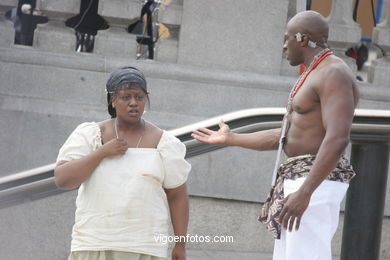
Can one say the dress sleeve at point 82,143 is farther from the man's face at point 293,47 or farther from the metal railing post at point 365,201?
the metal railing post at point 365,201

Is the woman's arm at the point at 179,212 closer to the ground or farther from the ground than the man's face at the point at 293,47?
closer to the ground

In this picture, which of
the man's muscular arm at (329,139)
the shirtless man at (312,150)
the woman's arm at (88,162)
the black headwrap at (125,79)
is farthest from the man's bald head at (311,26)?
the woman's arm at (88,162)

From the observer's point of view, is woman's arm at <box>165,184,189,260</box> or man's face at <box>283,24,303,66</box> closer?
woman's arm at <box>165,184,189,260</box>

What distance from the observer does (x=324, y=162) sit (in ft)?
14.2

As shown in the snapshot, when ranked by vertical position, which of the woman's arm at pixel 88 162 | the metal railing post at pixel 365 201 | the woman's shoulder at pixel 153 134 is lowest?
the metal railing post at pixel 365 201

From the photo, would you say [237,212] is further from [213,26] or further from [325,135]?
[325,135]

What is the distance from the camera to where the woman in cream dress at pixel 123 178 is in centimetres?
429

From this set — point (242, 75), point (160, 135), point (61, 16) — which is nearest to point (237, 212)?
point (242, 75)

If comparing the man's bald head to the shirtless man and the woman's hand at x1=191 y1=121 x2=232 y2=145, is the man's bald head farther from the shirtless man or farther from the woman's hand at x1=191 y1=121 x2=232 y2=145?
the woman's hand at x1=191 y1=121 x2=232 y2=145

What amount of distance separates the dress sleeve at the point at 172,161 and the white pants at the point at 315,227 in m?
0.59

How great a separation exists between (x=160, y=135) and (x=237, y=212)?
3.10 meters

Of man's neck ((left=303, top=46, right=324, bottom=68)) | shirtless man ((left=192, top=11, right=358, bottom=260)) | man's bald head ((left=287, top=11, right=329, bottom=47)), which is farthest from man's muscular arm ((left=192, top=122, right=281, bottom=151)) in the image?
man's bald head ((left=287, top=11, right=329, bottom=47))

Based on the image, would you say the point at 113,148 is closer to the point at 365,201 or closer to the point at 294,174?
the point at 294,174

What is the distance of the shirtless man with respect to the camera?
4.34m
